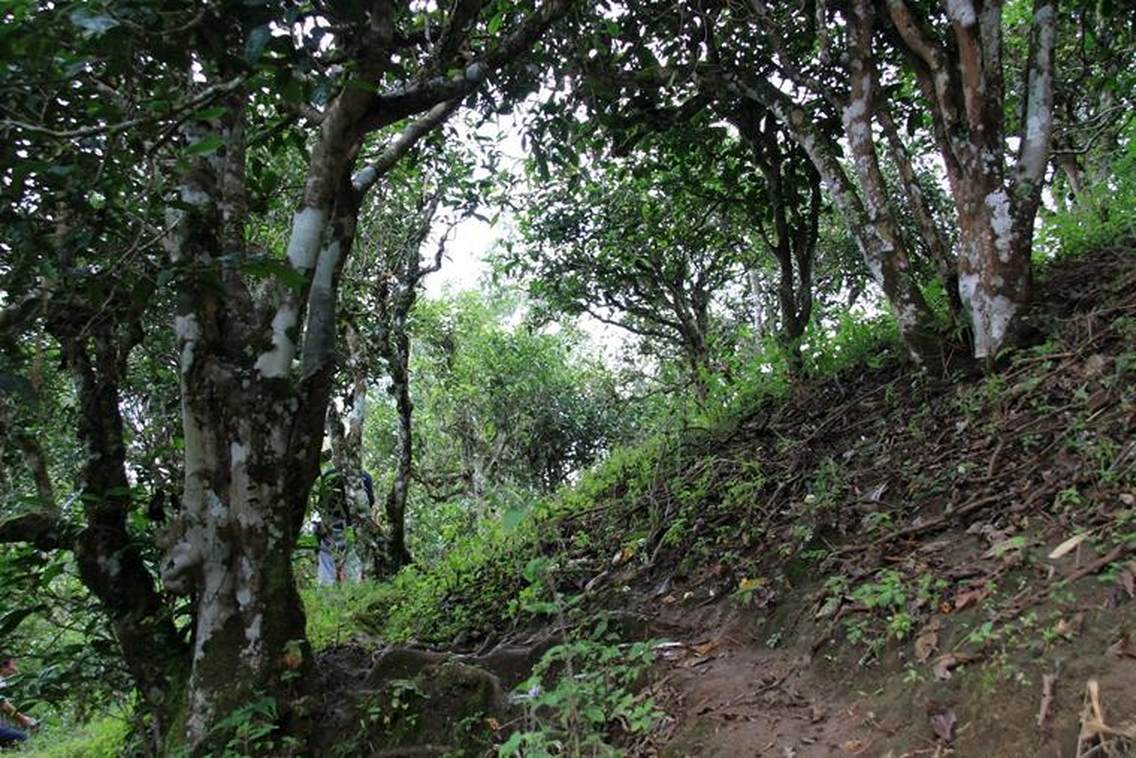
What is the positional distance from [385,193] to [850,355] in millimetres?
5999

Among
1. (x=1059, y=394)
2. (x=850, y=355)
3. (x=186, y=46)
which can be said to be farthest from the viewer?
(x=850, y=355)

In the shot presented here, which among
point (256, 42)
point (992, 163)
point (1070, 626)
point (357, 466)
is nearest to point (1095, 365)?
point (992, 163)

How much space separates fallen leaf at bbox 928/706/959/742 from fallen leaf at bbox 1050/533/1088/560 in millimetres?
906

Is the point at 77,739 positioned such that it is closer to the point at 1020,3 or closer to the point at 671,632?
the point at 671,632

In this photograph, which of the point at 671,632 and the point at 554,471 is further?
the point at 554,471

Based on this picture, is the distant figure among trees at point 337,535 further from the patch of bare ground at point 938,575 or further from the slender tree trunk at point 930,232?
the slender tree trunk at point 930,232

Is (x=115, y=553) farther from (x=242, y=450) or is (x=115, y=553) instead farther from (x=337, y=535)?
(x=337, y=535)

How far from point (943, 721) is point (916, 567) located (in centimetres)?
103

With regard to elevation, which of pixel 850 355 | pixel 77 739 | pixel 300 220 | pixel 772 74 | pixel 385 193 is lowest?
pixel 77 739

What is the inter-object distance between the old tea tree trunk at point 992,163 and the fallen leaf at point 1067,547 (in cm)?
194

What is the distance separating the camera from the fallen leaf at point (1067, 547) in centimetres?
323

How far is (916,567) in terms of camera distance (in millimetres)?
3703

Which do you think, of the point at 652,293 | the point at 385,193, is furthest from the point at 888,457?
the point at 652,293

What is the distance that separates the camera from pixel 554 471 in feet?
54.9
